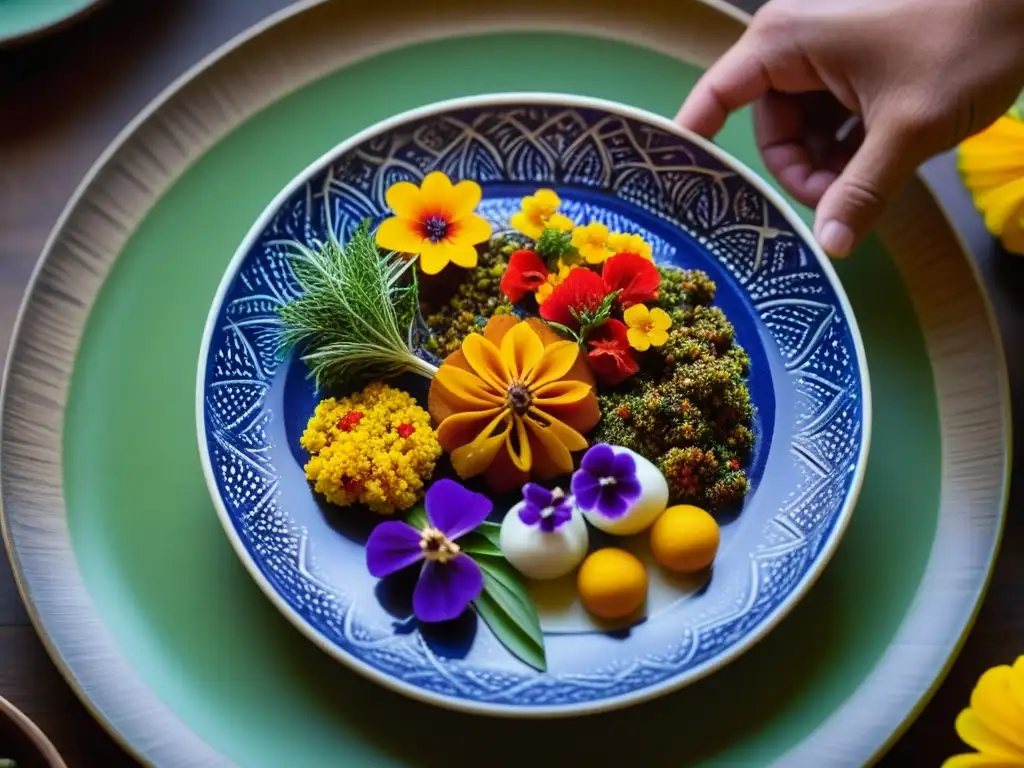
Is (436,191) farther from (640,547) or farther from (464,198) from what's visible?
(640,547)

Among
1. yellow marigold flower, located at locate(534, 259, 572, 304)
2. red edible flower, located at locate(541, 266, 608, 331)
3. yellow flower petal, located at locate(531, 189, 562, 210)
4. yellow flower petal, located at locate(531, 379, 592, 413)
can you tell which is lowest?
yellow flower petal, located at locate(531, 379, 592, 413)

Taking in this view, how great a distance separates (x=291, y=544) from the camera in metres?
0.88

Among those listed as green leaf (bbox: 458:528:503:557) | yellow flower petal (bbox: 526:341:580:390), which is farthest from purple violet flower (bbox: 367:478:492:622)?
yellow flower petal (bbox: 526:341:580:390)

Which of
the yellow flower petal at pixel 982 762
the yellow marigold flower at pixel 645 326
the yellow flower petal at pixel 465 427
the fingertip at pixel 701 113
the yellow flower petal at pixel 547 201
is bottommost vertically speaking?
the yellow flower petal at pixel 982 762

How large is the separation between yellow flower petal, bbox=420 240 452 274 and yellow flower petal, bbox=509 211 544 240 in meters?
0.07

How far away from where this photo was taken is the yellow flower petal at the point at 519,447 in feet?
2.87

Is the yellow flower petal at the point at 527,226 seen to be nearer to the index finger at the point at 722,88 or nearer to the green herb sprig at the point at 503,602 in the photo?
the index finger at the point at 722,88

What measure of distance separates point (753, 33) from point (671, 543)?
0.51 m

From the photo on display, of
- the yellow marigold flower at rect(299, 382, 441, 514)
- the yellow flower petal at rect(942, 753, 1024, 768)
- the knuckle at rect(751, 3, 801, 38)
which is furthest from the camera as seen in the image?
the knuckle at rect(751, 3, 801, 38)

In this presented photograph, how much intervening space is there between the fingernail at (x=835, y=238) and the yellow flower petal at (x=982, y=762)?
0.45 meters

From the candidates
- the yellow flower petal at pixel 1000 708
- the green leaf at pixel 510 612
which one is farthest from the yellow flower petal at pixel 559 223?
the yellow flower petal at pixel 1000 708

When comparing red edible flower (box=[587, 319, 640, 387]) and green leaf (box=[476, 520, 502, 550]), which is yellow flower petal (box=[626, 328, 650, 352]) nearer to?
red edible flower (box=[587, 319, 640, 387])

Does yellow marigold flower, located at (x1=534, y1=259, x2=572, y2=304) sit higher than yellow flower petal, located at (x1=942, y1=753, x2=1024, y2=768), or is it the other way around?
yellow marigold flower, located at (x1=534, y1=259, x2=572, y2=304)

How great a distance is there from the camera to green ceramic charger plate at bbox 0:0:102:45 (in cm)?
103
